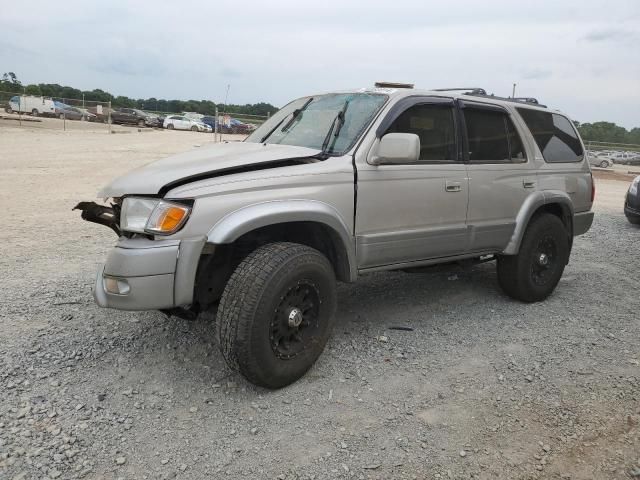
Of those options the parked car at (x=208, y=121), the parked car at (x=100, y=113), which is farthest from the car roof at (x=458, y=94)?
the parked car at (x=208, y=121)

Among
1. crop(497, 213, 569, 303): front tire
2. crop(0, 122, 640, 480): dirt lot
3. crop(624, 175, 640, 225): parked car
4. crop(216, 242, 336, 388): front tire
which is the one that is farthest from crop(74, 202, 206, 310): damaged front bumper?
crop(624, 175, 640, 225): parked car

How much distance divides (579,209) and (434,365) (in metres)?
2.79

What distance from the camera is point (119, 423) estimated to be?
2.96 metres

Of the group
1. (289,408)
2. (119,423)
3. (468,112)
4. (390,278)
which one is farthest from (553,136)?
(119,423)

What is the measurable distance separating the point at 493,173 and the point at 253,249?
7.35 feet

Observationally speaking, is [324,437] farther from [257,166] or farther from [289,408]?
[257,166]

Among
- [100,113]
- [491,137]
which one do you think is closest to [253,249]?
[491,137]

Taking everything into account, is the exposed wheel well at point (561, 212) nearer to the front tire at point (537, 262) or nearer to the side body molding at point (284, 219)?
the front tire at point (537, 262)

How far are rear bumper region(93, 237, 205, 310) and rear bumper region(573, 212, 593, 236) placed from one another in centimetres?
403

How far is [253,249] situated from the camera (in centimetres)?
360

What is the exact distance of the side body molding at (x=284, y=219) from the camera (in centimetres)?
309

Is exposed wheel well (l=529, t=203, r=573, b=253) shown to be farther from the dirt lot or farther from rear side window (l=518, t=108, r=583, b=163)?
the dirt lot

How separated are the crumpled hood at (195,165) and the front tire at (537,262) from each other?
7.59 ft

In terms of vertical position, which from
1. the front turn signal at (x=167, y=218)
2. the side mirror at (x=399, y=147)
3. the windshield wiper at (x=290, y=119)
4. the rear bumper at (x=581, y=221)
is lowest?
the rear bumper at (x=581, y=221)
